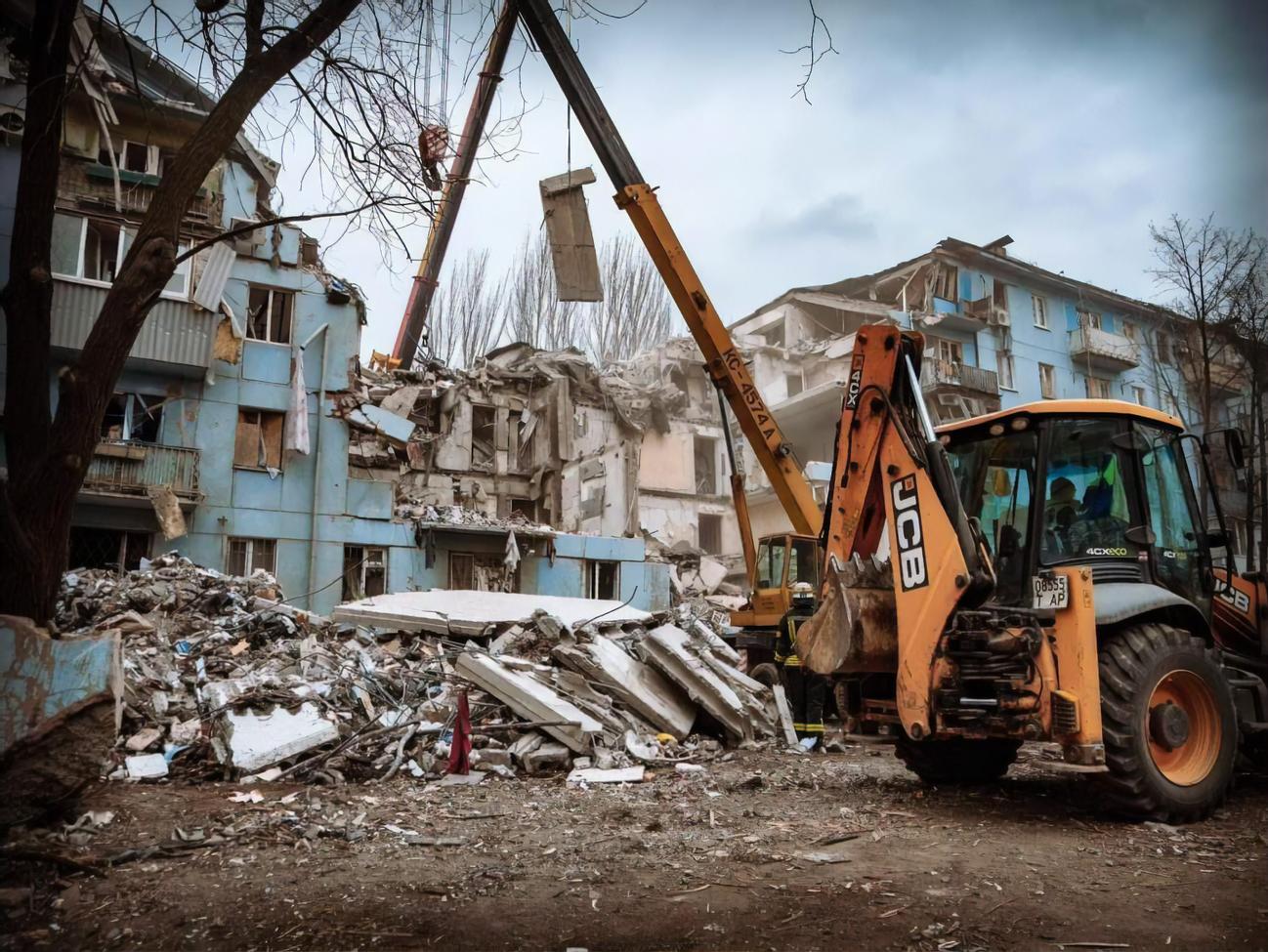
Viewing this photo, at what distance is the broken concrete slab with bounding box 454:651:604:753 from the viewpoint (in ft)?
25.7

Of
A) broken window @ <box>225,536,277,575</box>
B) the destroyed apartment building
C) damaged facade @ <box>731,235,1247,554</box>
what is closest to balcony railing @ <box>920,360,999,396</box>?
damaged facade @ <box>731,235,1247,554</box>

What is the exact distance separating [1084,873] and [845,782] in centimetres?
296

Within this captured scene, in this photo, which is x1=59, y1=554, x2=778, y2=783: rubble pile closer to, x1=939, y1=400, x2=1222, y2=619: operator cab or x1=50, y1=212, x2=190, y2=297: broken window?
x1=939, y1=400, x2=1222, y2=619: operator cab

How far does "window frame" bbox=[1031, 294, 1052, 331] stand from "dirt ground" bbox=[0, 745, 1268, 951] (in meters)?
33.0

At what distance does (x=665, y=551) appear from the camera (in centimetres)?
3059

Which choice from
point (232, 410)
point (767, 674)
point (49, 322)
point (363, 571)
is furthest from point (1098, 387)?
point (49, 322)

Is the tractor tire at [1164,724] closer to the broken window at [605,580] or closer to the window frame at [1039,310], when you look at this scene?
the broken window at [605,580]

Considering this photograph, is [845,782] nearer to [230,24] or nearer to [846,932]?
[846,932]

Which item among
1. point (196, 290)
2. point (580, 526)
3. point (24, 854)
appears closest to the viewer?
point (24, 854)

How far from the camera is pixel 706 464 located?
35.8 meters

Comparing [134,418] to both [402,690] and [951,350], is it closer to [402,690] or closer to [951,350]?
[402,690]

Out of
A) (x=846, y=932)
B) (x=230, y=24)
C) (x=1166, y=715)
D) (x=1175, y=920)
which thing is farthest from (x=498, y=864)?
(x=230, y=24)

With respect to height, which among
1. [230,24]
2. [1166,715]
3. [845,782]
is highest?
[230,24]

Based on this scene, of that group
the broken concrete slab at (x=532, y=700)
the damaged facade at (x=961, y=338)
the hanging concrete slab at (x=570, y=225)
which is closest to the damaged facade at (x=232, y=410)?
the hanging concrete slab at (x=570, y=225)
